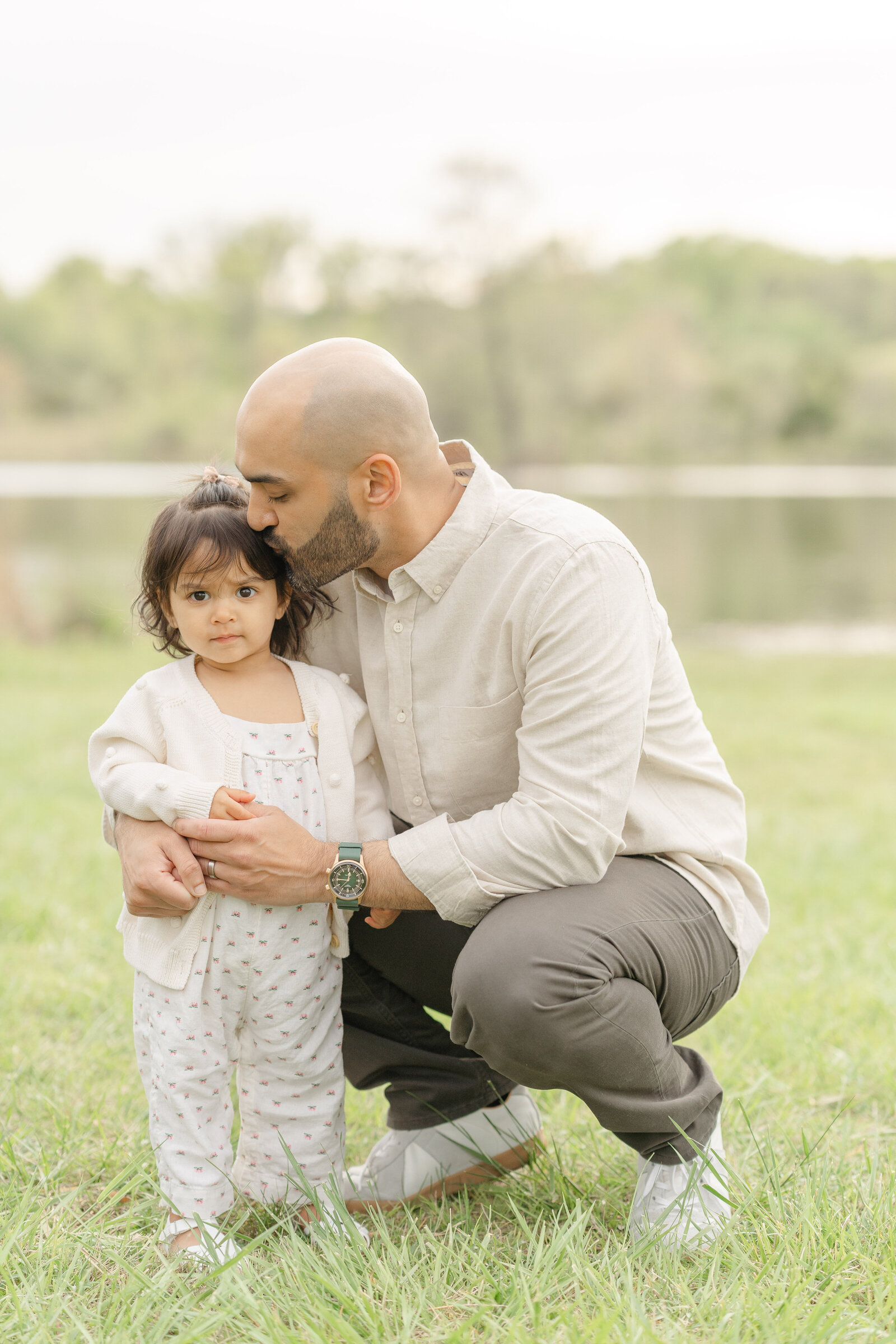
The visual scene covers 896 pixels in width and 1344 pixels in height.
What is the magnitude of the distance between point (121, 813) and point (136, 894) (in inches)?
8.3

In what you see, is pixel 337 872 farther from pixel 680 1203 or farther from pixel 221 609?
pixel 680 1203

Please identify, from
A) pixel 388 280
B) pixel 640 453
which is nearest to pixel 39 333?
pixel 388 280

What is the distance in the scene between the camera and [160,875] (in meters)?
2.04

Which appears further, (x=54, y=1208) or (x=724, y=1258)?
(x=54, y=1208)

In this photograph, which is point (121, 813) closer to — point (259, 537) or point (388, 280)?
point (259, 537)

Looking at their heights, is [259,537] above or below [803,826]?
above

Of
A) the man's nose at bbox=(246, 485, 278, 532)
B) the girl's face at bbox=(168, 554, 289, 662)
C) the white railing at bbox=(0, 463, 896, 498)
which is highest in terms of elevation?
the man's nose at bbox=(246, 485, 278, 532)

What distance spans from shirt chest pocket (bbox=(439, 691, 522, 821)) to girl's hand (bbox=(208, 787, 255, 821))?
0.39 metres

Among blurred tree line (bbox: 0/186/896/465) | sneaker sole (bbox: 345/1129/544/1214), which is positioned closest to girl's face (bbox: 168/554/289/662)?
sneaker sole (bbox: 345/1129/544/1214)

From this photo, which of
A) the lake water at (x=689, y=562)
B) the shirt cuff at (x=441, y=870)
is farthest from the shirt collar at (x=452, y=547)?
the lake water at (x=689, y=562)

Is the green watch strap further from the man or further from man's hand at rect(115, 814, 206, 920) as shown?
man's hand at rect(115, 814, 206, 920)

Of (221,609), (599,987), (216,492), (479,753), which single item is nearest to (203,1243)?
(599,987)

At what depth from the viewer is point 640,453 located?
49531mm

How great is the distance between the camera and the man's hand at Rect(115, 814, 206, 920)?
204 centimetres
